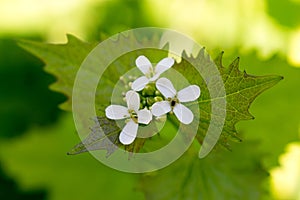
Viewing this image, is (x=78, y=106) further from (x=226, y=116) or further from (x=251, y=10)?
(x=251, y=10)

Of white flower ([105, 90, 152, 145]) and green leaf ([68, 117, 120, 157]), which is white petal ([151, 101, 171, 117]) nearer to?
white flower ([105, 90, 152, 145])

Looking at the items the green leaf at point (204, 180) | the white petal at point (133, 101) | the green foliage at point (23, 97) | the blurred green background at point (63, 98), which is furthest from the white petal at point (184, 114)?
the green foliage at point (23, 97)

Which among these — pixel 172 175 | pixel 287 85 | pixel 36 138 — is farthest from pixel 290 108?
pixel 36 138

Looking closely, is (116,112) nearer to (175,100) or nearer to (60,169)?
(175,100)

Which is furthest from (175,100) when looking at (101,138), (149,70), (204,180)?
(204,180)

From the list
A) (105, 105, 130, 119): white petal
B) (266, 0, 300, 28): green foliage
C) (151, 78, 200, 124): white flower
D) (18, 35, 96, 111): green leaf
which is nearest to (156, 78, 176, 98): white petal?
(151, 78, 200, 124): white flower

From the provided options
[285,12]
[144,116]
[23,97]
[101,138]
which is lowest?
[101,138]

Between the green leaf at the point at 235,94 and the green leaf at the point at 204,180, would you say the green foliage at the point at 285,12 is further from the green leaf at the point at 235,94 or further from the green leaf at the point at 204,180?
the green leaf at the point at 235,94

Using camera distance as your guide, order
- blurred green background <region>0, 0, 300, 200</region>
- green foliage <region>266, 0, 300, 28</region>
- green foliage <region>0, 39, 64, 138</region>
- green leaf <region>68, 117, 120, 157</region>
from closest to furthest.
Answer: green leaf <region>68, 117, 120, 157</region>
blurred green background <region>0, 0, 300, 200</region>
green foliage <region>266, 0, 300, 28</region>
green foliage <region>0, 39, 64, 138</region>
